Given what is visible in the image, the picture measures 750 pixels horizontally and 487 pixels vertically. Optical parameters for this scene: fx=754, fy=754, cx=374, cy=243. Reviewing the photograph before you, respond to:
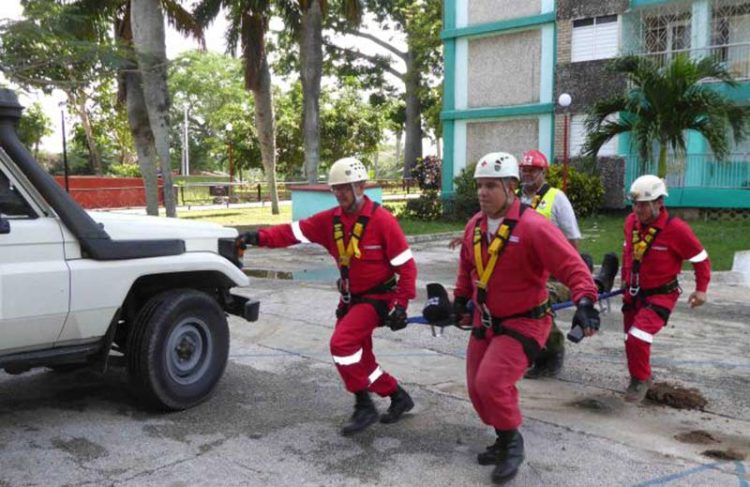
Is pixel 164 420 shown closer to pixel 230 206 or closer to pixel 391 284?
pixel 391 284

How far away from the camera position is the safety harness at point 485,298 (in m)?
4.01

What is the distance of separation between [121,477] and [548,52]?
20.1 meters

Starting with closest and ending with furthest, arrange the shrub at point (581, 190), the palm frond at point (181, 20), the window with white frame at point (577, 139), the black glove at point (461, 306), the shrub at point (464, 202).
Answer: the black glove at point (461, 306), the palm frond at point (181, 20), the shrub at point (581, 190), the shrub at point (464, 202), the window with white frame at point (577, 139)

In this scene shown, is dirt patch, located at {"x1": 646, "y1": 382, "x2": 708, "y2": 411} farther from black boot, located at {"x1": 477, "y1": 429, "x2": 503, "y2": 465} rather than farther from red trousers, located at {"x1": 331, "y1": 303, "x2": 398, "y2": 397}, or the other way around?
red trousers, located at {"x1": 331, "y1": 303, "x2": 398, "y2": 397}

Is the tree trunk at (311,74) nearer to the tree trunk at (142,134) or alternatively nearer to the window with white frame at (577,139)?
the tree trunk at (142,134)

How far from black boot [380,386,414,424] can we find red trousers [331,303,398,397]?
2.8 inches

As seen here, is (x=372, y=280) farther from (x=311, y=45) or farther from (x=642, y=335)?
(x=311, y=45)

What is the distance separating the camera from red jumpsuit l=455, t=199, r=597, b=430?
12.7 feet

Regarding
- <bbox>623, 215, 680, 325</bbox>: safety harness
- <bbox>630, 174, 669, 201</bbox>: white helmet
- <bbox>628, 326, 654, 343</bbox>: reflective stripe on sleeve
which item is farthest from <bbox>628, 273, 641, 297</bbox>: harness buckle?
<bbox>630, 174, 669, 201</bbox>: white helmet

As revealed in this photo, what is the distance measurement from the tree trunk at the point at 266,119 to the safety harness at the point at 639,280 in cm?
1766

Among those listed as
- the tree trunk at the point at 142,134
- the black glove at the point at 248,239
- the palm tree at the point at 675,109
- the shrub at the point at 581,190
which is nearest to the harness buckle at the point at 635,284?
the black glove at the point at 248,239

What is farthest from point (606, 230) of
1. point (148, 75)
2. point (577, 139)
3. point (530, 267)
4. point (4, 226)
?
point (4, 226)

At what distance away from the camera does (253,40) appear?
829 inches

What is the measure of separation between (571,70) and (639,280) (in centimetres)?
1697
